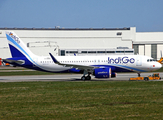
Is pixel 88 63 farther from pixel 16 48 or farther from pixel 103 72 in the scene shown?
pixel 16 48

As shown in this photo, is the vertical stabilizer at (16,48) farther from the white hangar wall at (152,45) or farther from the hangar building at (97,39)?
the white hangar wall at (152,45)

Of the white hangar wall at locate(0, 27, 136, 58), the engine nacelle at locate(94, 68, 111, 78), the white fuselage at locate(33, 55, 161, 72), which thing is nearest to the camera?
the engine nacelle at locate(94, 68, 111, 78)

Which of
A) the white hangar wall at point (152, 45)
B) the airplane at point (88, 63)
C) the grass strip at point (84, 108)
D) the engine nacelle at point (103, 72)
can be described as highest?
the white hangar wall at point (152, 45)

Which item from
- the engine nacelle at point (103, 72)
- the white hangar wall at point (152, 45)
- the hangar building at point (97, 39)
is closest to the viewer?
the engine nacelle at point (103, 72)

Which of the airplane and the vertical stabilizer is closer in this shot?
the airplane

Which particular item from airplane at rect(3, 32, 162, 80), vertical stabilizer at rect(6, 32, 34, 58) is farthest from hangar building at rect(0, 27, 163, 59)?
airplane at rect(3, 32, 162, 80)

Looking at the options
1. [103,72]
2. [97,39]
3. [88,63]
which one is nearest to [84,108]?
[103,72]

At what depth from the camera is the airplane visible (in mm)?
36888

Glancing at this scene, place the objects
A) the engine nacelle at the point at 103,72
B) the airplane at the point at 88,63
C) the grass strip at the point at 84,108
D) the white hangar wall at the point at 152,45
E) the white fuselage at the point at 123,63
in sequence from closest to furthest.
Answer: the grass strip at the point at 84,108, the engine nacelle at the point at 103,72, the airplane at the point at 88,63, the white fuselage at the point at 123,63, the white hangar wall at the point at 152,45

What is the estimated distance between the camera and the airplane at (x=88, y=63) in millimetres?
36888

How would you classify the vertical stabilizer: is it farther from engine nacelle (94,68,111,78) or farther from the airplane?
engine nacelle (94,68,111,78)

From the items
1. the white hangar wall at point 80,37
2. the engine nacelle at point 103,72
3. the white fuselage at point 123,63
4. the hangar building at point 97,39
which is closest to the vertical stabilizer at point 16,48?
the white fuselage at point 123,63

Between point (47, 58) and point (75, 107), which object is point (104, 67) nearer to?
point (47, 58)

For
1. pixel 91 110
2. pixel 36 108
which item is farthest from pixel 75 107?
pixel 36 108
